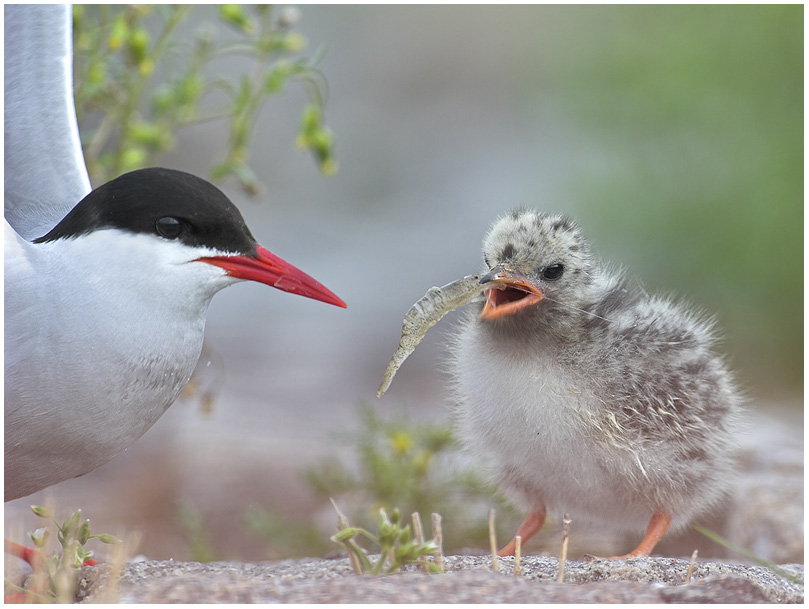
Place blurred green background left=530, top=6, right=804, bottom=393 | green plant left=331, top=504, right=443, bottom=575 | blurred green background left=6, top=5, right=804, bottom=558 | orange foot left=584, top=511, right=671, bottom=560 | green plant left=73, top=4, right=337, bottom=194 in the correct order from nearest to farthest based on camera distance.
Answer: green plant left=331, top=504, right=443, bottom=575
orange foot left=584, top=511, right=671, bottom=560
green plant left=73, top=4, right=337, bottom=194
blurred green background left=6, top=5, right=804, bottom=558
blurred green background left=530, top=6, right=804, bottom=393

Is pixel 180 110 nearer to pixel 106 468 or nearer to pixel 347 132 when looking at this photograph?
pixel 106 468

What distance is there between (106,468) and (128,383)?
4.57 metres

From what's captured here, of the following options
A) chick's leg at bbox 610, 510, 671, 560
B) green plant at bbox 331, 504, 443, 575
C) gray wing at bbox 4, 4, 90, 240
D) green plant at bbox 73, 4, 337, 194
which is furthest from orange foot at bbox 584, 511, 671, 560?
gray wing at bbox 4, 4, 90, 240

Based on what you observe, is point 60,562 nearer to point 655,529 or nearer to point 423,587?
point 423,587

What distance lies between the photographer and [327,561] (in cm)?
375

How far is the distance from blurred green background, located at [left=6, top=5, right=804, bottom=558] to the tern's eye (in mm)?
1888

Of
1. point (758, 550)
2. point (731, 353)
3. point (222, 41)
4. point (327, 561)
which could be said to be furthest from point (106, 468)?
point (222, 41)

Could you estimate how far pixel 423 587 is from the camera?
272cm

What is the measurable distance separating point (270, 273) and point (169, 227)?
0.36 metres

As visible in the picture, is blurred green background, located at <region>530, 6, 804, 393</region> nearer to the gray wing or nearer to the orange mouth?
the orange mouth

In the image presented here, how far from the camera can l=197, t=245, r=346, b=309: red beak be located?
130 inches

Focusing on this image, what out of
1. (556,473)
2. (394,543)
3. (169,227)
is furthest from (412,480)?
(169,227)

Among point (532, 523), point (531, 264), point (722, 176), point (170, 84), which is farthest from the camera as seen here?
point (722, 176)

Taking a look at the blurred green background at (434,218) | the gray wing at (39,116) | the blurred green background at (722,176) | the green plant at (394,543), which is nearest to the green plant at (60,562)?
the green plant at (394,543)
